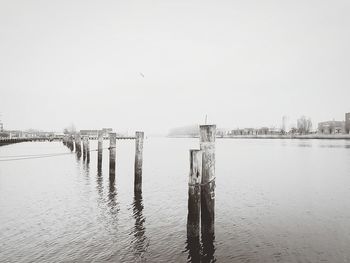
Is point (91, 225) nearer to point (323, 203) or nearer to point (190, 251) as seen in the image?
point (190, 251)

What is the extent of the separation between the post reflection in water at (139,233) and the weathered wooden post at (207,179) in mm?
2029

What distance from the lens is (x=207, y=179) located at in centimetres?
906

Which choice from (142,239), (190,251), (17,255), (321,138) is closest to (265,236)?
(190,251)

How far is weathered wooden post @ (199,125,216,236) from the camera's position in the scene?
356 inches

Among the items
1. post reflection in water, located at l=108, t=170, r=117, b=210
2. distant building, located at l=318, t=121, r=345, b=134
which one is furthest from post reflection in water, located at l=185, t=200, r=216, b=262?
distant building, located at l=318, t=121, r=345, b=134

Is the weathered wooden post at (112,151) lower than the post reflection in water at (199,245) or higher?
higher

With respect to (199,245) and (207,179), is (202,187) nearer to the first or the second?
(207,179)

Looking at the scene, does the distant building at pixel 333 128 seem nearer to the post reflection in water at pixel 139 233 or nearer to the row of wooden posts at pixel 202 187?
the post reflection in water at pixel 139 233

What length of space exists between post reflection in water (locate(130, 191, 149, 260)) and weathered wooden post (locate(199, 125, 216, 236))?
203 centimetres

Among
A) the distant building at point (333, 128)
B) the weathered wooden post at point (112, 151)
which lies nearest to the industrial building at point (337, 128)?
the distant building at point (333, 128)

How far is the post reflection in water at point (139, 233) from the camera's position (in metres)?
9.00

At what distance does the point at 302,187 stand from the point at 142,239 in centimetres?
1442

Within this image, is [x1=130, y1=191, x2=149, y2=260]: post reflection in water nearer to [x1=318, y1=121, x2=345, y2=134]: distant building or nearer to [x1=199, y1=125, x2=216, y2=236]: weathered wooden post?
[x1=199, y1=125, x2=216, y2=236]: weathered wooden post

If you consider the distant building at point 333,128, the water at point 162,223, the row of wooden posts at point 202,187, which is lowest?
the water at point 162,223
